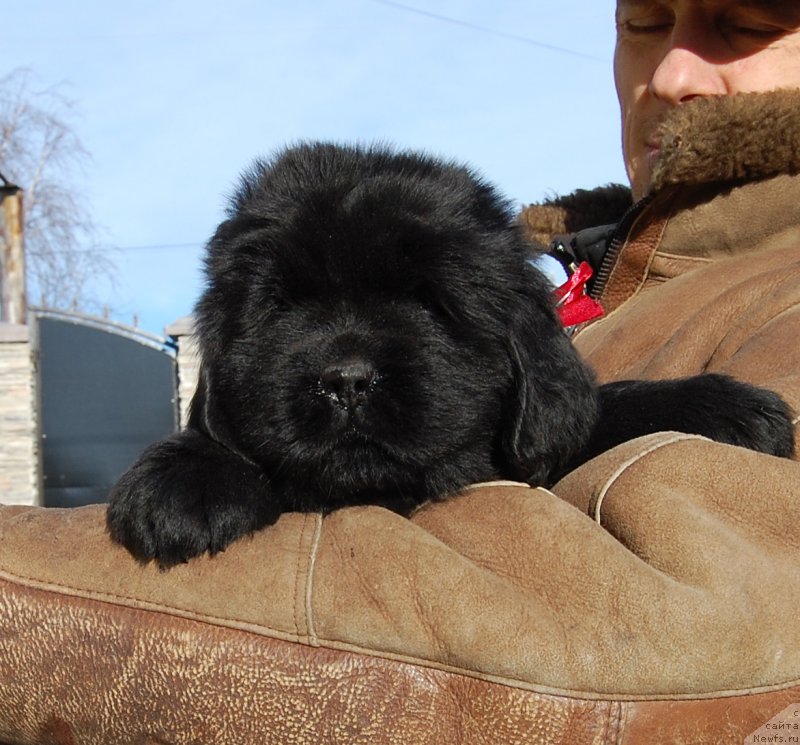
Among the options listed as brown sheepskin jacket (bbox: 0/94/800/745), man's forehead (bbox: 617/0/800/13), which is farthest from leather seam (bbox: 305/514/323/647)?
A: man's forehead (bbox: 617/0/800/13)

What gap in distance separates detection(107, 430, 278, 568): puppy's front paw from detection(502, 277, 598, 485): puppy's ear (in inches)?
21.1

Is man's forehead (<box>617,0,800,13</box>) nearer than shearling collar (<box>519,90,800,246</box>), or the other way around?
shearling collar (<box>519,90,800,246</box>)

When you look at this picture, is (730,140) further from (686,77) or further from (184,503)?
(184,503)

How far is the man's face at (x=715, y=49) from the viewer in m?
2.80

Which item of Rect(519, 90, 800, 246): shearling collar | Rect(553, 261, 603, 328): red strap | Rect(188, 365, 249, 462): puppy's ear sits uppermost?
Rect(519, 90, 800, 246): shearling collar

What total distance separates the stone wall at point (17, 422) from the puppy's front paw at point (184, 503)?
921cm

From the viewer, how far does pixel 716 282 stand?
107 inches

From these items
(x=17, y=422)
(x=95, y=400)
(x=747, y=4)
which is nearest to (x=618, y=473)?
(x=747, y=4)

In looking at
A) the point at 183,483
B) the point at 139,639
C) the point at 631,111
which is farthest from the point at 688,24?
the point at 139,639

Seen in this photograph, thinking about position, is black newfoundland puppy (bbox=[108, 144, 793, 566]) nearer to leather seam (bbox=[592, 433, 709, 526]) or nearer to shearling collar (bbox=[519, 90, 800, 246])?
leather seam (bbox=[592, 433, 709, 526])

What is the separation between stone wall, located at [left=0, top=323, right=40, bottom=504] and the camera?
10453 mm

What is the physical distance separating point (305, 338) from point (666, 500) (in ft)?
2.70

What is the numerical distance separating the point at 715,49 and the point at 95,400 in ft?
29.6

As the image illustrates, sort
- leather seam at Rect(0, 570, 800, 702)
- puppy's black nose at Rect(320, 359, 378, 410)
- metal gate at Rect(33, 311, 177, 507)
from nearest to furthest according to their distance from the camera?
leather seam at Rect(0, 570, 800, 702) < puppy's black nose at Rect(320, 359, 378, 410) < metal gate at Rect(33, 311, 177, 507)
